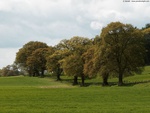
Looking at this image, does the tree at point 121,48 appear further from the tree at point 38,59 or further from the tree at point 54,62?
the tree at point 38,59

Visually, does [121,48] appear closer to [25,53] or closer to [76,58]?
[76,58]

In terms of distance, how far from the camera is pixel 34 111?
67.6ft

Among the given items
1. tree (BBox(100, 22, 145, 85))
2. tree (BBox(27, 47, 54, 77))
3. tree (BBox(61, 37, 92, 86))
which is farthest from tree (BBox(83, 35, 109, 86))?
tree (BBox(27, 47, 54, 77))

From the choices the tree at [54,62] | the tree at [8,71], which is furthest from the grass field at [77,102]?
the tree at [8,71]

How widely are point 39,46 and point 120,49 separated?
77284mm

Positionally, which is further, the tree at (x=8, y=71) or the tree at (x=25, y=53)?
the tree at (x=8, y=71)

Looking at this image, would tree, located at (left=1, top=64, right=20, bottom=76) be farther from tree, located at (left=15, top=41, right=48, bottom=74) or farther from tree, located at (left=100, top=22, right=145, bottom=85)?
tree, located at (left=100, top=22, right=145, bottom=85)

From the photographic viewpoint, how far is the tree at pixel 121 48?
67.6 meters

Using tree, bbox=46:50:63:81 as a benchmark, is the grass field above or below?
below

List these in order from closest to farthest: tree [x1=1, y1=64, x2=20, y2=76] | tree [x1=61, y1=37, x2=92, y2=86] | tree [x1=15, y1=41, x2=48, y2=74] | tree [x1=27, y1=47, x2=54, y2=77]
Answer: tree [x1=61, y1=37, x2=92, y2=86] → tree [x1=27, y1=47, x2=54, y2=77] → tree [x1=15, y1=41, x2=48, y2=74] → tree [x1=1, y1=64, x2=20, y2=76]

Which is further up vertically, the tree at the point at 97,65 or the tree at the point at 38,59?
the tree at the point at 38,59

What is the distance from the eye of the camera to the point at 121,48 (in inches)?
2677

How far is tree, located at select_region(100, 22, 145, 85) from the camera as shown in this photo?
222 ft

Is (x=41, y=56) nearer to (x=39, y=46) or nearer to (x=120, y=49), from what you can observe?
(x=39, y=46)
